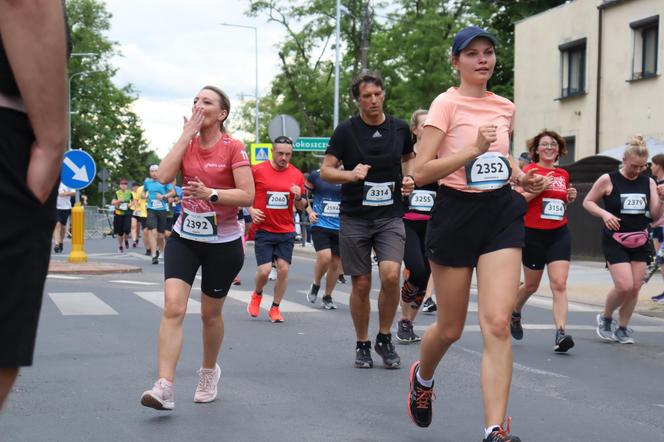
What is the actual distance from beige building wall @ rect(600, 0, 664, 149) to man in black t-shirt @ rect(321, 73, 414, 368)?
20794 millimetres

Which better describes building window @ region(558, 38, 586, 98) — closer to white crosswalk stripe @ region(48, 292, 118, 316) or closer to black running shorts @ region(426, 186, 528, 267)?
white crosswalk stripe @ region(48, 292, 118, 316)

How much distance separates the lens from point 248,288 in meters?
15.4

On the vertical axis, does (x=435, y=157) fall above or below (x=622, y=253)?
above

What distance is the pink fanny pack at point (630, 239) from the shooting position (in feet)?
31.6

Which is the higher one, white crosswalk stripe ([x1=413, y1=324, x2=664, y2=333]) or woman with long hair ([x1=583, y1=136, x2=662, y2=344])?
Answer: woman with long hair ([x1=583, y1=136, x2=662, y2=344])

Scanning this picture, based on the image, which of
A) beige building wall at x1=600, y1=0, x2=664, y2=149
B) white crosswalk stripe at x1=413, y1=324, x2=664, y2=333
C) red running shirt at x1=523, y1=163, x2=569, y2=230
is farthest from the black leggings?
beige building wall at x1=600, y1=0, x2=664, y2=149

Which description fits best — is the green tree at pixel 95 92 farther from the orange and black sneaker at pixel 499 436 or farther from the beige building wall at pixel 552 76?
the orange and black sneaker at pixel 499 436

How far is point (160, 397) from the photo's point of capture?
570 centimetres

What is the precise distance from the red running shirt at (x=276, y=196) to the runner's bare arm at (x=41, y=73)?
8.80m

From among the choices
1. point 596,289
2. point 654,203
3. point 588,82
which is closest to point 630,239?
point 654,203

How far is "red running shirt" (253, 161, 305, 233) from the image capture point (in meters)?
11.4

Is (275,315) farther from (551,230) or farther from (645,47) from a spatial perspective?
(645,47)

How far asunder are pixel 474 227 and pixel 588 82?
87.7 feet

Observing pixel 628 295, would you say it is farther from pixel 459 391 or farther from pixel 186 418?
pixel 186 418
